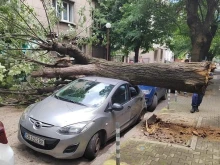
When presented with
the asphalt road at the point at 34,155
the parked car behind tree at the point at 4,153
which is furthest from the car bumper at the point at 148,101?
the parked car behind tree at the point at 4,153

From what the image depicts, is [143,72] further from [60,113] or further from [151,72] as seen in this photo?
[60,113]

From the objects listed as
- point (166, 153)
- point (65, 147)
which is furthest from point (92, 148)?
point (166, 153)

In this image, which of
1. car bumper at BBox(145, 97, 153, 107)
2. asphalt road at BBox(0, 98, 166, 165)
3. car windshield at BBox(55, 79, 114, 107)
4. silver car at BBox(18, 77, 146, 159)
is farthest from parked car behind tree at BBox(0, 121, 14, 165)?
car bumper at BBox(145, 97, 153, 107)

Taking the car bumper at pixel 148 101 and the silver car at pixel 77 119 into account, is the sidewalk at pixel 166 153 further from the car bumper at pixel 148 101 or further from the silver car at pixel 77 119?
the car bumper at pixel 148 101

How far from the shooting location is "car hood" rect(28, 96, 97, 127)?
4.33 metres

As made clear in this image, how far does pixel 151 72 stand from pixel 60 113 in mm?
3116

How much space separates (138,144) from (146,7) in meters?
11.7

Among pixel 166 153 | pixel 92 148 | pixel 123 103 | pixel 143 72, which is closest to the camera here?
pixel 92 148

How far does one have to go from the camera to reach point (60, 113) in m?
4.54

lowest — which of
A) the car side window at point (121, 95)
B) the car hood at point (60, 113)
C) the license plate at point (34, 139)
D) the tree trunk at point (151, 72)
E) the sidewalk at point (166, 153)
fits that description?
the sidewalk at point (166, 153)

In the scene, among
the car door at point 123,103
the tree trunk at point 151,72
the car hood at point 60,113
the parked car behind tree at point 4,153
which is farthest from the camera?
the tree trunk at point 151,72

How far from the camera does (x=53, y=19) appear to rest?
28.5 ft

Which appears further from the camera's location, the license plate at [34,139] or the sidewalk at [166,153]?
the sidewalk at [166,153]

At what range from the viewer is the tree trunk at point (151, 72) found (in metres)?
5.85
